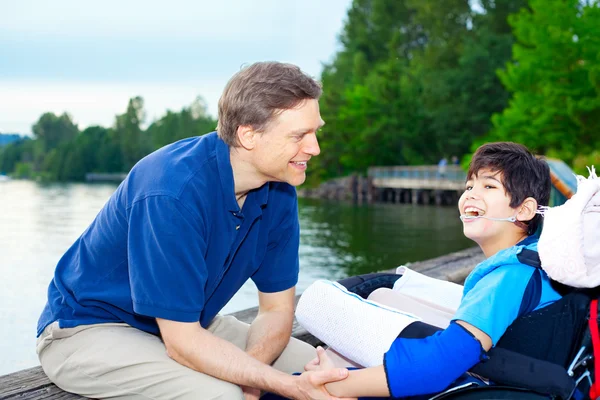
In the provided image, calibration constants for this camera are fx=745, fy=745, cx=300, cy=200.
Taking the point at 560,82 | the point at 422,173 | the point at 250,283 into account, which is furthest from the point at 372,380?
the point at 422,173

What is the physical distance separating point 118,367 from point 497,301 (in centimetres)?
106

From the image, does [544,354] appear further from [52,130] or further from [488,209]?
[52,130]

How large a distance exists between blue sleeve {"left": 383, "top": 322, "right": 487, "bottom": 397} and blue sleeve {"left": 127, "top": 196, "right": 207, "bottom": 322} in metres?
0.56

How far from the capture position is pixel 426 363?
1851 mm

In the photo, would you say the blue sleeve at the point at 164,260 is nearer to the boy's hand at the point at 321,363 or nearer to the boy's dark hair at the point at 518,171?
the boy's hand at the point at 321,363

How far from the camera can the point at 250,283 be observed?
10.2m

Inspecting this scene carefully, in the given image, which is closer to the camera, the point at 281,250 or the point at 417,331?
the point at 417,331

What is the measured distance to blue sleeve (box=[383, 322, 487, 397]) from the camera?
72.4 inches

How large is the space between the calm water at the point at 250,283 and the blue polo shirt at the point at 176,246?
4369mm

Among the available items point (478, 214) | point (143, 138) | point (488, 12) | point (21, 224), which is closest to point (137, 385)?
point (478, 214)

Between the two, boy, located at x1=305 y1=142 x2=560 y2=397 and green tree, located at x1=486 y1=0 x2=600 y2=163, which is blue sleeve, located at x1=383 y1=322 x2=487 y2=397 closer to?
boy, located at x1=305 y1=142 x2=560 y2=397

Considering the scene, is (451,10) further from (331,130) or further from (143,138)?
(143,138)

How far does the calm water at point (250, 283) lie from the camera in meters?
8.28

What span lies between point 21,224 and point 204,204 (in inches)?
806
